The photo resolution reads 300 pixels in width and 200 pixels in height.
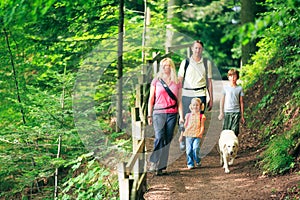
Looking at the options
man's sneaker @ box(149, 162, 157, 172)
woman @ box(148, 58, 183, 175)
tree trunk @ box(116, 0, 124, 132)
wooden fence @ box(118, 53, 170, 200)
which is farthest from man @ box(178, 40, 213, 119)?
tree trunk @ box(116, 0, 124, 132)

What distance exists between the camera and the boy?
993cm

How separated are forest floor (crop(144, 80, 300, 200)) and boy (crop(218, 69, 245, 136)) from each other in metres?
0.70

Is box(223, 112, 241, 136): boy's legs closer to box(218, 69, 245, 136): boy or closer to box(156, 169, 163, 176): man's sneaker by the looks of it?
box(218, 69, 245, 136): boy

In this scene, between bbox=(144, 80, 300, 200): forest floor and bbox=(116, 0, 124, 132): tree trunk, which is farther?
bbox=(116, 0, 124, 132): tree trunk

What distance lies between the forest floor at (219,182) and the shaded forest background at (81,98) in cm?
32

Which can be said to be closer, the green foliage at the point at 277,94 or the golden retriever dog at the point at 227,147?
the green foliage at the point at 277,94

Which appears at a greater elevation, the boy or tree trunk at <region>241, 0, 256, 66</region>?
tree trunk at <region>241, 0, 256, 66</region>

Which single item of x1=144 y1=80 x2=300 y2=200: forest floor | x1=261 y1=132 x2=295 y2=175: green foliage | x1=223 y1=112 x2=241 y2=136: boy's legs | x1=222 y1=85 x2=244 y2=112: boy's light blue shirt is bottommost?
x1=144 y1=80 x2=300 y2=200: forest floor

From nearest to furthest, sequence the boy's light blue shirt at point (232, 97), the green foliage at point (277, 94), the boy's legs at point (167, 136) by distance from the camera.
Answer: the green foliage at point (277, 94) < the boy's legs at point (167, 136) < the boy's light blue shirt at point (232, 97)

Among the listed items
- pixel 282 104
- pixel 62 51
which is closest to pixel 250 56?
pixel 282 104

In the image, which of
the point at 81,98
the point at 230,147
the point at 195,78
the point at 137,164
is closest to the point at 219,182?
the point at 230,147

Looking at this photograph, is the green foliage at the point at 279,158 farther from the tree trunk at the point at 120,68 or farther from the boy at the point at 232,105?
the tree trunk at the point at 120,68

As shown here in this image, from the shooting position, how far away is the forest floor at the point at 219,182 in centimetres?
787

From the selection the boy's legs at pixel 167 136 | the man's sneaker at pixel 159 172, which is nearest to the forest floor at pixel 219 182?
the man's sneaker at pixel 159 172
